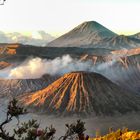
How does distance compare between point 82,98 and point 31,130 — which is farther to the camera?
point 82,98

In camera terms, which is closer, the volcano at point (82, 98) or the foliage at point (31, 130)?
the foliage at point (31, 130)

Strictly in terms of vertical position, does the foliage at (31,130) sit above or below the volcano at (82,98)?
above

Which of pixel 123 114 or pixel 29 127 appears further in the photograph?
pixel 123 114

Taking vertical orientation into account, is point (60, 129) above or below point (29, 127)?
below


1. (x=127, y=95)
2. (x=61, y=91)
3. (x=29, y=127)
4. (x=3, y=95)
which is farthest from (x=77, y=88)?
(x=29, y=127)

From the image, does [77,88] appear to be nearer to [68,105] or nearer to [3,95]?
[68,105]

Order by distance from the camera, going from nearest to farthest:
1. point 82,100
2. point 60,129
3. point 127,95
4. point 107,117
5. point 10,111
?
point 10,111 < point 60,129 < point 107,117 < point 82,100 < point 127,95

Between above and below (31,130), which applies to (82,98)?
below

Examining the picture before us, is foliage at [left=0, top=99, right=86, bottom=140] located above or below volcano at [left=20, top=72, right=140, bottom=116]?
above
